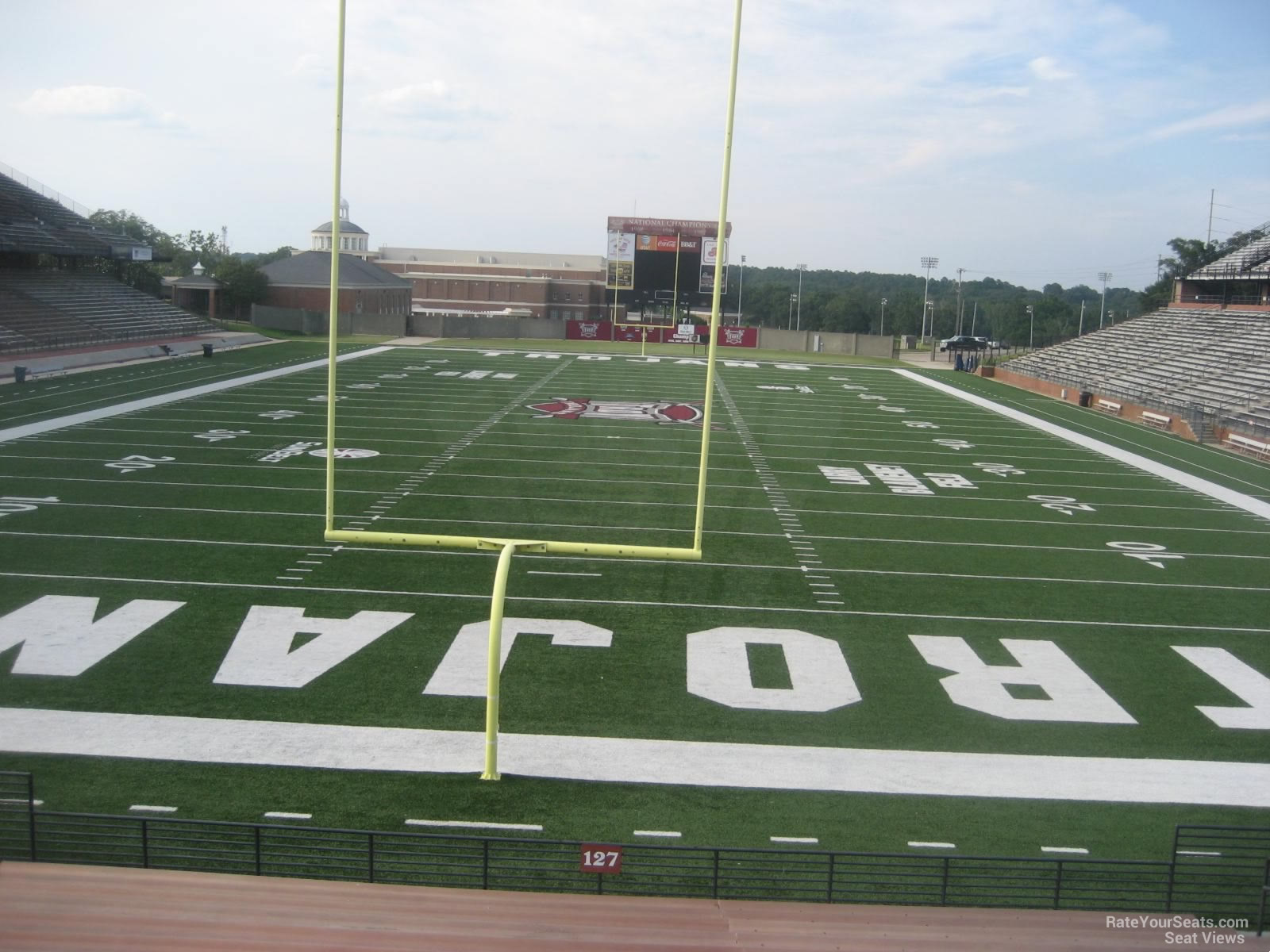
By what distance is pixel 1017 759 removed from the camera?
751 cm

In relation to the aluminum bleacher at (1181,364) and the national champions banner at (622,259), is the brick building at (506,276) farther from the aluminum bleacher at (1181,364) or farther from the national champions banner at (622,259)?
the aluminum bleacher at (1181,364)

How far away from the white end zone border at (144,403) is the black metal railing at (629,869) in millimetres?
13286

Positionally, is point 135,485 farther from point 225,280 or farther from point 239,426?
point 225,280

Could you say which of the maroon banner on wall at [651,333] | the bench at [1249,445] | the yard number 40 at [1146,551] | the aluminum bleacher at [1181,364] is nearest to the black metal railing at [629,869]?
the yard number 40 at [1146,551]

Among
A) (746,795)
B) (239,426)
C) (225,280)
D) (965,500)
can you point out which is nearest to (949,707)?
(746,795)

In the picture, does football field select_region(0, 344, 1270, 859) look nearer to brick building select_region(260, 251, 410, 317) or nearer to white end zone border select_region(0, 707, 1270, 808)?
white end zone border select_region(0, 707, 1270, 808)

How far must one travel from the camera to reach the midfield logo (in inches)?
861

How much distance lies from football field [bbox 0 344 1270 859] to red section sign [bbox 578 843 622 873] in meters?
1.14

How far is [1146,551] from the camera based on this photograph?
13.0 meters

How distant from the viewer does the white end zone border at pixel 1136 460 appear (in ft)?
52.9

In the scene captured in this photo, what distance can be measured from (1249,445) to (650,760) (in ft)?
60.0

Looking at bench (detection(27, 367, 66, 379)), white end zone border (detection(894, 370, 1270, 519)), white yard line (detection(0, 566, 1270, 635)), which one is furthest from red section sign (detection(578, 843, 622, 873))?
bench (detection(27, 367, 66, 379))

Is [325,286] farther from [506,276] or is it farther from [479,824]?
[479,824]

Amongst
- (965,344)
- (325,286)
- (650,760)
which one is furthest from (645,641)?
(965,344)
